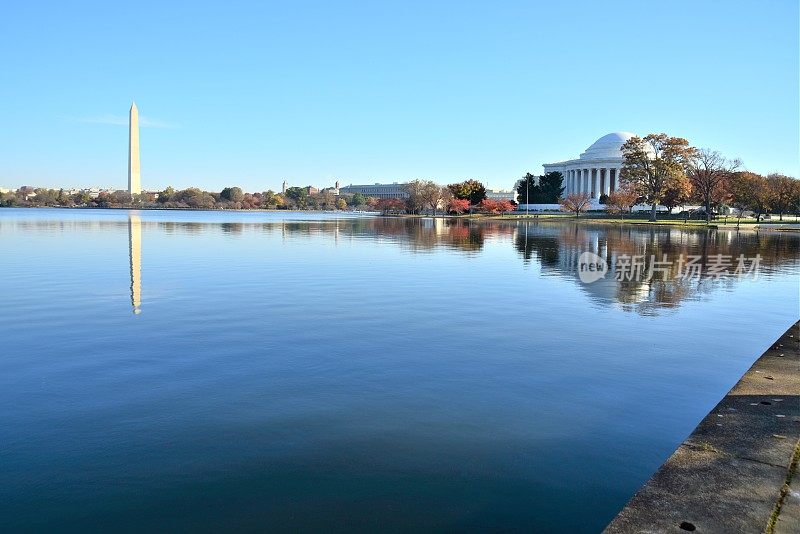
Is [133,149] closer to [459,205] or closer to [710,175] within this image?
[459,205]

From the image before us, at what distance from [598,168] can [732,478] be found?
138 meters

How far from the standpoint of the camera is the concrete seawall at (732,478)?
448 cm

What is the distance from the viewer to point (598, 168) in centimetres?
13550

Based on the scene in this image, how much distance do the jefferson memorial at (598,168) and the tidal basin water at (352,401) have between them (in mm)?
123934

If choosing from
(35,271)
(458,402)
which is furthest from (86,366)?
(35,271)

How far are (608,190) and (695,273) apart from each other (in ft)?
391

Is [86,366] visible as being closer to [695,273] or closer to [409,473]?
[409,473]

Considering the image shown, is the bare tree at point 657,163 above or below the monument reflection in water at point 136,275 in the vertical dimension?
above

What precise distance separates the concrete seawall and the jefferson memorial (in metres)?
132
